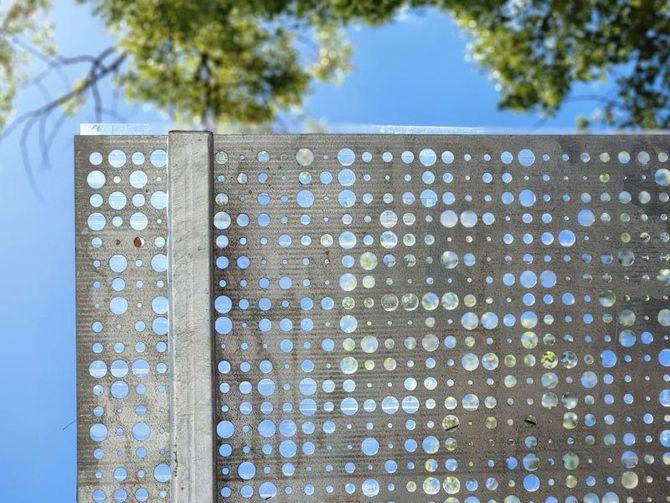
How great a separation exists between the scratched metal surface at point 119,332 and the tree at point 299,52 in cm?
104

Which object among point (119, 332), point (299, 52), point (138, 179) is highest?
point (299, 52)

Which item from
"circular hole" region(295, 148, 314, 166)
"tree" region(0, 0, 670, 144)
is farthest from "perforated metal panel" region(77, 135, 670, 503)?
"tree" region(0, 0, 670, 144)

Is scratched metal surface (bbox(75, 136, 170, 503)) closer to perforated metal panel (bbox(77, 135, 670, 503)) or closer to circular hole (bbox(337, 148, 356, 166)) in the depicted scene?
perforated metal panel (bbox(77, 135, 670, 503))

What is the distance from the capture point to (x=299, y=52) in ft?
9.93

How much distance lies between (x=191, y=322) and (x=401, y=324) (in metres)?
0.59

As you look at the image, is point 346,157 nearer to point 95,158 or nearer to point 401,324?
point 401,324

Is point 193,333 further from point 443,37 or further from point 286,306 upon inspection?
point 443,37

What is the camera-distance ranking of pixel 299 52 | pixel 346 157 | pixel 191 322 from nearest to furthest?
pixel 191 322 → pixel 346 157 → pixel 299 52

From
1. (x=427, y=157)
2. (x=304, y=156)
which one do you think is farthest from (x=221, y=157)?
(x=427, y=157)

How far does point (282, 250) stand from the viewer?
1.98 meters

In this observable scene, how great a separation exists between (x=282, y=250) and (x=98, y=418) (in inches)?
27.1

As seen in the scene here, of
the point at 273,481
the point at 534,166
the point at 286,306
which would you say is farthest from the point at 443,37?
the point at 273,481

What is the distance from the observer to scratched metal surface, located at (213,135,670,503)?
196cm

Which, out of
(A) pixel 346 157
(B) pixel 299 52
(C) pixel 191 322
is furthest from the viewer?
(B) pixel 299 52
